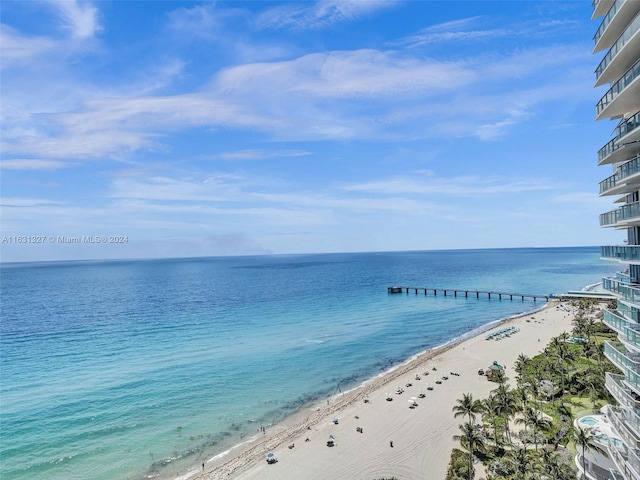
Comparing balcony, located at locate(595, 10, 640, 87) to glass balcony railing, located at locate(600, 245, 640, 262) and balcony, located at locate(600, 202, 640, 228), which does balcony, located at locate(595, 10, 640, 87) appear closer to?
balcony, located at locate(600, 202, 640, 228)

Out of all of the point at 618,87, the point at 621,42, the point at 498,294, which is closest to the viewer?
the point at 621,42

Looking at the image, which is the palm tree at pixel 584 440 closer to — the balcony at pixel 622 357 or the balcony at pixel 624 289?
the balcony at pixel 622 357

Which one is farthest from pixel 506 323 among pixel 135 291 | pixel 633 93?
pixel 135 291

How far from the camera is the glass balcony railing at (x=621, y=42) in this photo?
45.9ft

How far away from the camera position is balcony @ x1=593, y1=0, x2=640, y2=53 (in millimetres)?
14758

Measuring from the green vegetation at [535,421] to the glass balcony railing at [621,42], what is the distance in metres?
17.4

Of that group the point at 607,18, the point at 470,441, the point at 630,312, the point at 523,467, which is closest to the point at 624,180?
the point at 630,312

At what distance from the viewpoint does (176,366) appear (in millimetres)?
52812

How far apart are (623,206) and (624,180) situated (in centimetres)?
113

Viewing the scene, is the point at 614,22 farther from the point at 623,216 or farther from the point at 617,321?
the point at 617,321

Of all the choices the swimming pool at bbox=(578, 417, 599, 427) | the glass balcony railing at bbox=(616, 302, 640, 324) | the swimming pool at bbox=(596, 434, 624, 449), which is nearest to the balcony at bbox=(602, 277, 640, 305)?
the glass balcony railing at bbox=(616, 302, 640, 324)

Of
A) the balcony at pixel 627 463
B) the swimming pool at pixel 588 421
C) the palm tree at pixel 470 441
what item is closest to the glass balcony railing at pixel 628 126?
the balcony at pixel 627 463

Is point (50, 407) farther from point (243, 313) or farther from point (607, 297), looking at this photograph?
point (607, 297)

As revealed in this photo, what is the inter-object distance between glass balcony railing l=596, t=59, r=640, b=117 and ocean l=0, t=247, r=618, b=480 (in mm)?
35227
